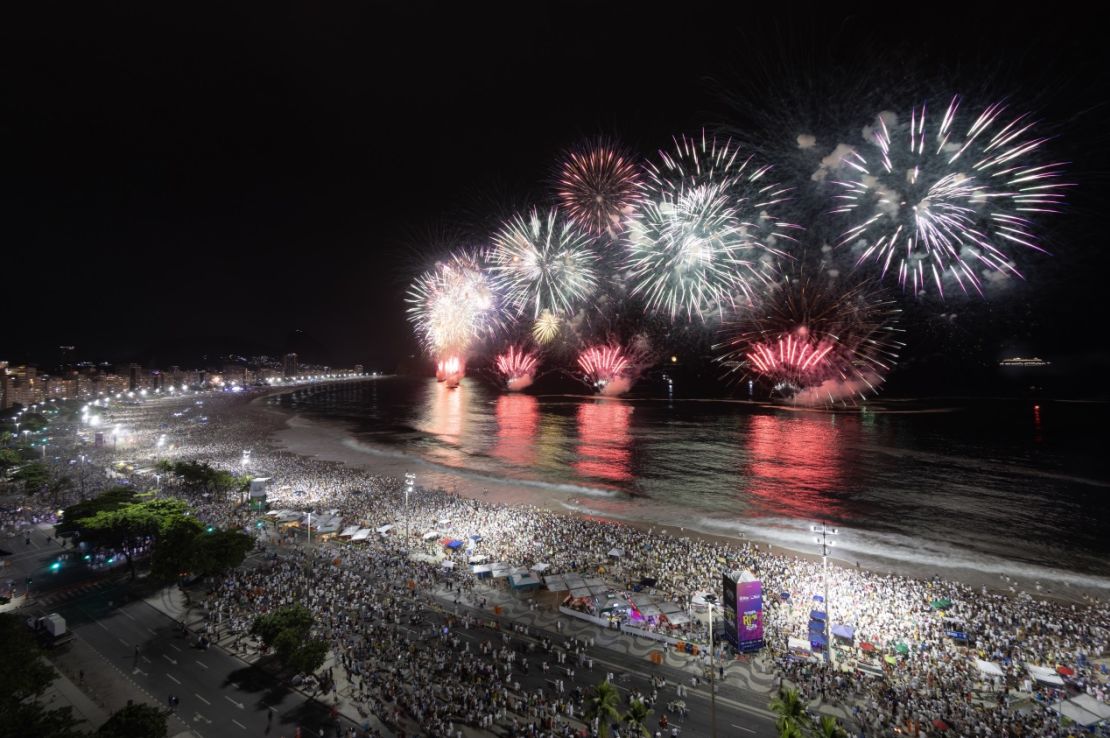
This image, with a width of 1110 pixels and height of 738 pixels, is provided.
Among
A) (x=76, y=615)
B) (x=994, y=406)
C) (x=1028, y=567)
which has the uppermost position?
(x=994, y=406)

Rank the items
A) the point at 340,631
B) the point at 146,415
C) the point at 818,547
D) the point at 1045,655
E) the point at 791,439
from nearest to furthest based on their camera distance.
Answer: the point at 1045,655 < the point at 340,631 < the point at 818,547 < the point at 791,439 < the point at 146,415

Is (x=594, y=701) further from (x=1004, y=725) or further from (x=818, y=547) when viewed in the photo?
(x=818, y=547)

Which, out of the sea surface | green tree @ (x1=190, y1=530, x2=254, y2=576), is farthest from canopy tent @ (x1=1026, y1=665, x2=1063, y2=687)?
green tree @ (x1=190, y1=530, x2=254, y2=576)

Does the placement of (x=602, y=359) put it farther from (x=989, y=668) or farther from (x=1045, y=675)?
(x=1045, y=675)

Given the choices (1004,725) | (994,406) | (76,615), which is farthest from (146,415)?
(994,406)

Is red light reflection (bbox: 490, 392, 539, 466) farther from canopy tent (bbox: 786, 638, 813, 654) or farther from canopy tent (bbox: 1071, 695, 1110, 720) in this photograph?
canopy tent (bbox: 1071, 695, 1110, 720)
